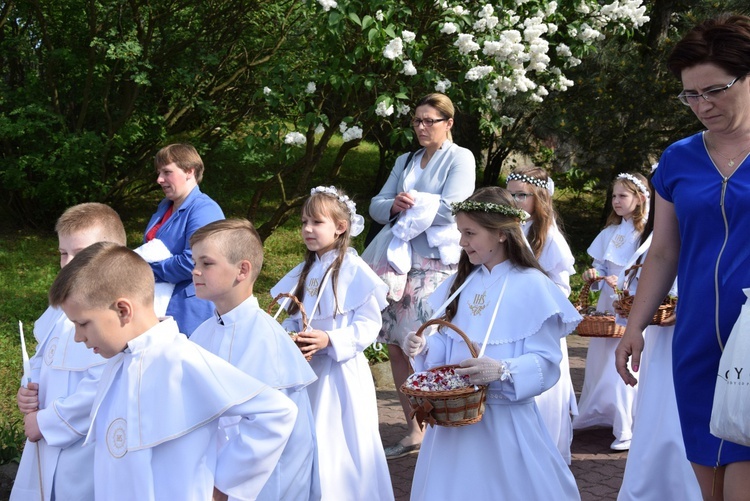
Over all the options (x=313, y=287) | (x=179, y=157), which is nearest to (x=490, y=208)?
(x=313, y=287)

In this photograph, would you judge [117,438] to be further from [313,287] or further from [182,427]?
[313,287]

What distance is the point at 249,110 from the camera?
12.2 meters

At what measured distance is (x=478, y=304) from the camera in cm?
448

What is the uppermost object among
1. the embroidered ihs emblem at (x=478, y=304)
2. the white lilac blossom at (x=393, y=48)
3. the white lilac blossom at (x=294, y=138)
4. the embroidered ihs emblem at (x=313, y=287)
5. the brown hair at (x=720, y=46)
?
the white lilac blossom at (x=393, y=48)

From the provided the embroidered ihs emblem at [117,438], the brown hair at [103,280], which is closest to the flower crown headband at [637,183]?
the brown hair at [103,280]

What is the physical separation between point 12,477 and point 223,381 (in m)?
2.87

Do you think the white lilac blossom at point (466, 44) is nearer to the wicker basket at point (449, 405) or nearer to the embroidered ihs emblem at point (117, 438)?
the wicker basket at point (449, 405)

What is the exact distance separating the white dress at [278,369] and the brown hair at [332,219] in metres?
1.40

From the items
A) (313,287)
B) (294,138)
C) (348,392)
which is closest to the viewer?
(348,392)

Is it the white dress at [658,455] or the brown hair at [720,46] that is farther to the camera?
the white dress at [658,455]

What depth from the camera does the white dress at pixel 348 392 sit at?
201 inches

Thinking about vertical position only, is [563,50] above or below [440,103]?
above

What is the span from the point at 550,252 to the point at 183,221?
2.46 meters

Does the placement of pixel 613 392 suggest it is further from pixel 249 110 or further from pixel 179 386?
pixel 249 110
